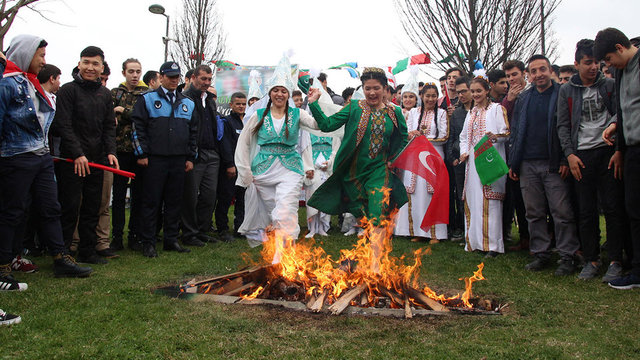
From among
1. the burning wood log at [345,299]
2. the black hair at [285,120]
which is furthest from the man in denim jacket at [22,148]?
the burning wood log at [345,299]

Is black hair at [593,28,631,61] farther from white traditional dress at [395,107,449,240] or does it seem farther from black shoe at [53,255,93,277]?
black shoe at [53,255,93,277]

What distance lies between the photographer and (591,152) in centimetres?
561

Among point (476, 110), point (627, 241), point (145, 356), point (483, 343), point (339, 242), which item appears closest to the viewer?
point (145, 356)

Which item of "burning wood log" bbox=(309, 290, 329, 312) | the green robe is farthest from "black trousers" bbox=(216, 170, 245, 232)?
"burning wood log" bbox=(309, 290, 329, 312)

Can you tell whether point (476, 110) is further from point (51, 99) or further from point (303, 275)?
point (51, 99)

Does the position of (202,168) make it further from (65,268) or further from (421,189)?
(421,189)

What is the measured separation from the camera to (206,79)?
7832mm

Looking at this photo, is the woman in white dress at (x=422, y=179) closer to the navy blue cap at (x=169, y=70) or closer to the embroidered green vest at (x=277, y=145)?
the embroidered green vest at (x=277, y=145)

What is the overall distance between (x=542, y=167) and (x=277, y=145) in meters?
3.31

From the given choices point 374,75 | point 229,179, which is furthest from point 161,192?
point 374,75

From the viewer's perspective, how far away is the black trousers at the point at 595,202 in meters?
5.42

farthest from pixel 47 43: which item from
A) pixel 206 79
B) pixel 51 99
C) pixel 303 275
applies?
pixel 303 275

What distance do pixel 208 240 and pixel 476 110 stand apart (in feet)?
15.0

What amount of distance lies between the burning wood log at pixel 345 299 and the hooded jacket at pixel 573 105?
3027 millimetres
